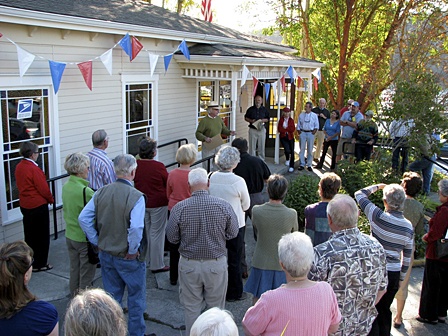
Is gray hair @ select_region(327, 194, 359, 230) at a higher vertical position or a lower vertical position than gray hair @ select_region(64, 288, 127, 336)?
higher

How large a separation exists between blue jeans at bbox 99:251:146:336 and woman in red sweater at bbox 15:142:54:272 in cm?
192

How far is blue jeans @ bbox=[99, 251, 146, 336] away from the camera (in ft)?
13.4

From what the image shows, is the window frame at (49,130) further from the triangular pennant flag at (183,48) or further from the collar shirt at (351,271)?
the collar shirt at (351,271)

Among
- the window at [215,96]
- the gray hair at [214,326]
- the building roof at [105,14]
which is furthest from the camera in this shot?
the window at [215,96]

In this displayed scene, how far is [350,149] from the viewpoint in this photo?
39.8ft

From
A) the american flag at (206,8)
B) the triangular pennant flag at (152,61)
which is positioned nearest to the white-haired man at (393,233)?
the triangular pennant flag at (152,61)

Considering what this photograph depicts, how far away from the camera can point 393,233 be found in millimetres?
3922

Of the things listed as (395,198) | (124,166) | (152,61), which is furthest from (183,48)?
(395,198)

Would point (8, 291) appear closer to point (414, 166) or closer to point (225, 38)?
point (414, 166)

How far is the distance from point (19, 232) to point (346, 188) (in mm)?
5718

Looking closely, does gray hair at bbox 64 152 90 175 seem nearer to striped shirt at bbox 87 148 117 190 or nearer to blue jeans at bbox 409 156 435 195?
striped shirt at bbox 87 148 117 190

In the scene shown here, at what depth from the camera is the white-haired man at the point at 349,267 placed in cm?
307

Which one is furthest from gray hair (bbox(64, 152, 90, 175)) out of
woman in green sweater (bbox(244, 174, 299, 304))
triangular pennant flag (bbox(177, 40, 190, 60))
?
triangular pennant flag (bbox(177, 40, 190, 60))

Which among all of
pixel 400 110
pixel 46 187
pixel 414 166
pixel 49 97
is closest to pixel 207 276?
pixel 46 187
